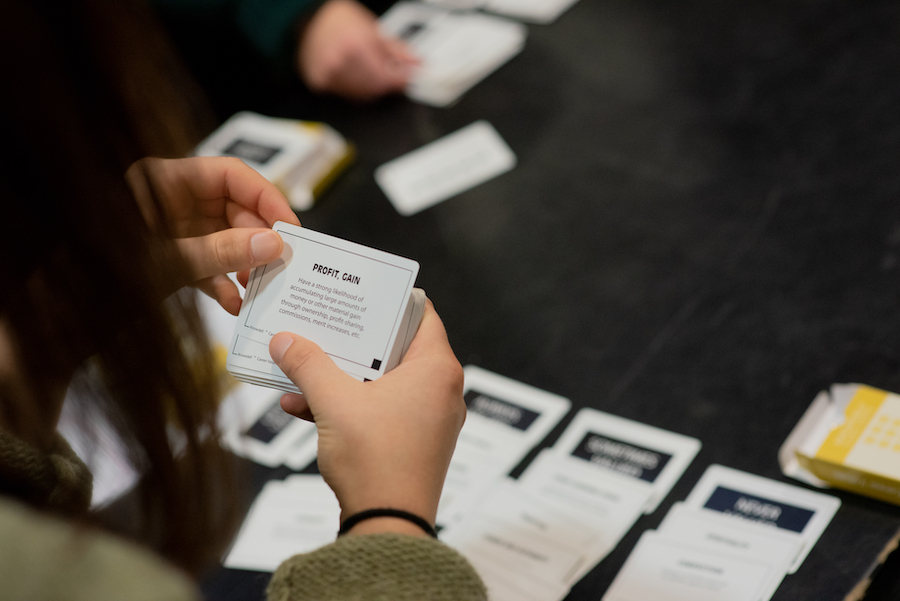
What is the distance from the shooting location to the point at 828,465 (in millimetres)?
948

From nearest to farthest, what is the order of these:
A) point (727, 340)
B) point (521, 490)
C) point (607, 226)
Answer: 1. point (521, 490)
2. point (727, 340)
3. point (607, 226)

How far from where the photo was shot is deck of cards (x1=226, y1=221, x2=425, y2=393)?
2.71 ft

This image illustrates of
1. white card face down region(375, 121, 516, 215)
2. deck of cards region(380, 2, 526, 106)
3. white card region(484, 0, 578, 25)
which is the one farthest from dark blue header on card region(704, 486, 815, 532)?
white card region(484, 0, 578, 25)

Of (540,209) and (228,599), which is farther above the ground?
(540,209)

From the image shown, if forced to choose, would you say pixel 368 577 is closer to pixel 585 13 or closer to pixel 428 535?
pixel 428 535

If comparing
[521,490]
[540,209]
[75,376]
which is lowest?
[521,490]

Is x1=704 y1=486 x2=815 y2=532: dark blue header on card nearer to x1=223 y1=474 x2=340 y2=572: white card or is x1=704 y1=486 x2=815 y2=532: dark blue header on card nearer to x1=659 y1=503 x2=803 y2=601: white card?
x1=659 y1=503 x2=803 y2=601: white card

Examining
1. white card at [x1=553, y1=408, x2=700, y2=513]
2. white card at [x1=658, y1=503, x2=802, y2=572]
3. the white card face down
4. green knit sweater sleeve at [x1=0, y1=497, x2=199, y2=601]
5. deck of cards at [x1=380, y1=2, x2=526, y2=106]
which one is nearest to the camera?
green knit sweater sleeve at [x1=0, y1=497, x2=199, y2=601]

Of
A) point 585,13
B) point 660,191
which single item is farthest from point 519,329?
point 585,13

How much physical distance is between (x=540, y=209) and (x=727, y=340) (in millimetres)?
455

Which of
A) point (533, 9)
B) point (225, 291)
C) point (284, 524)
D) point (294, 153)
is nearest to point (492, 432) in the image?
point (284, 524)

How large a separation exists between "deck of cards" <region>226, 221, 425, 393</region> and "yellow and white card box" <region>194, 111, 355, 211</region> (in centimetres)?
76

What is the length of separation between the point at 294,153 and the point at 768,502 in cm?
108

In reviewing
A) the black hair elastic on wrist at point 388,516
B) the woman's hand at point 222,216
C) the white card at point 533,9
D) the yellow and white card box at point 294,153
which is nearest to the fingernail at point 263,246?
the woman's hand at point 222,216
